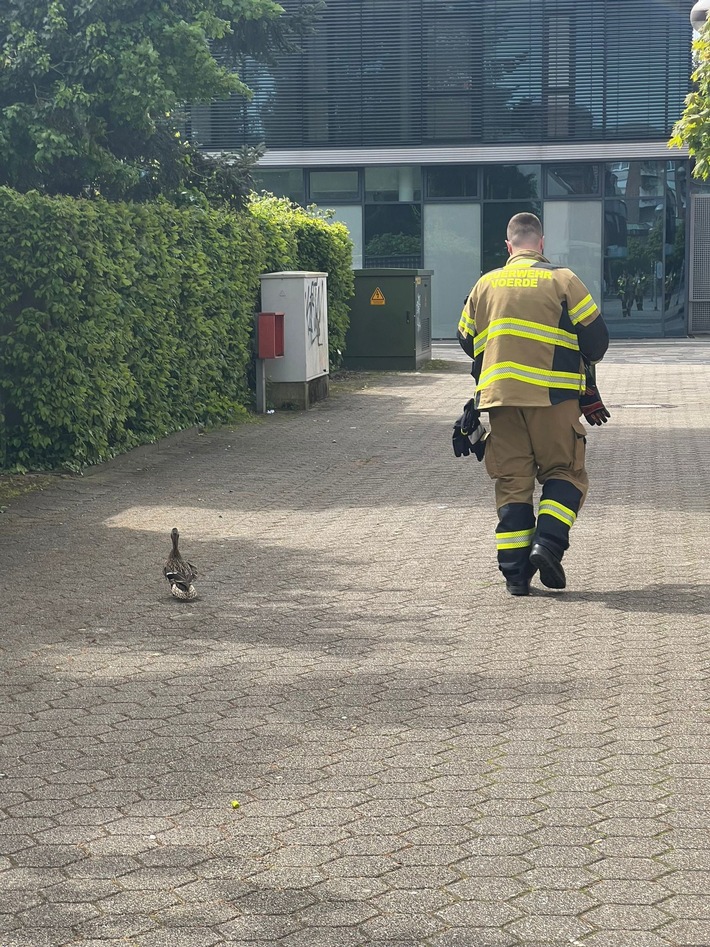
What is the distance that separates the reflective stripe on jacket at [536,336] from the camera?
303 inches

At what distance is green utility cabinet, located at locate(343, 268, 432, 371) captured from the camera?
23109 mm

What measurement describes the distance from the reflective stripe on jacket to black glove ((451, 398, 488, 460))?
0.58 ft

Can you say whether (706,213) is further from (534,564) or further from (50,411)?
(534,564)

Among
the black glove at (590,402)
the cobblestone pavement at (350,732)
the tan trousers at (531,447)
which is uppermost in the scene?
the black glove at (590,402)

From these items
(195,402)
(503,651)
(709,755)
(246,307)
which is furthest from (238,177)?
(709,755)

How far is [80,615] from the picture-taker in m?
7.40

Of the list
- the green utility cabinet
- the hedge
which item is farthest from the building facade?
the hedge

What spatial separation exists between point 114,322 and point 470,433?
5.56m

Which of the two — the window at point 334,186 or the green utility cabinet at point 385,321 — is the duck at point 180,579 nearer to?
the green utility cabinet at point 385,321

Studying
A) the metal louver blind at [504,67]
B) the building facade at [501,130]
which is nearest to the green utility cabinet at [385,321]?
the building facade at [501,130]

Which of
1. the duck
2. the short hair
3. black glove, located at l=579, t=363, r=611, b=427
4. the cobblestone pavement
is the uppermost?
the short hair

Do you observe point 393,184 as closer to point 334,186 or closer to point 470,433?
point 334,186

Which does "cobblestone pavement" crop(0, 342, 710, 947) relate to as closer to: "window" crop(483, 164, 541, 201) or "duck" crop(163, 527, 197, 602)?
"duck" crop(163, 527, 197, 602)

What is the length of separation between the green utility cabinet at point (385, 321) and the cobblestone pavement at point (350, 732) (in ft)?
41.4
